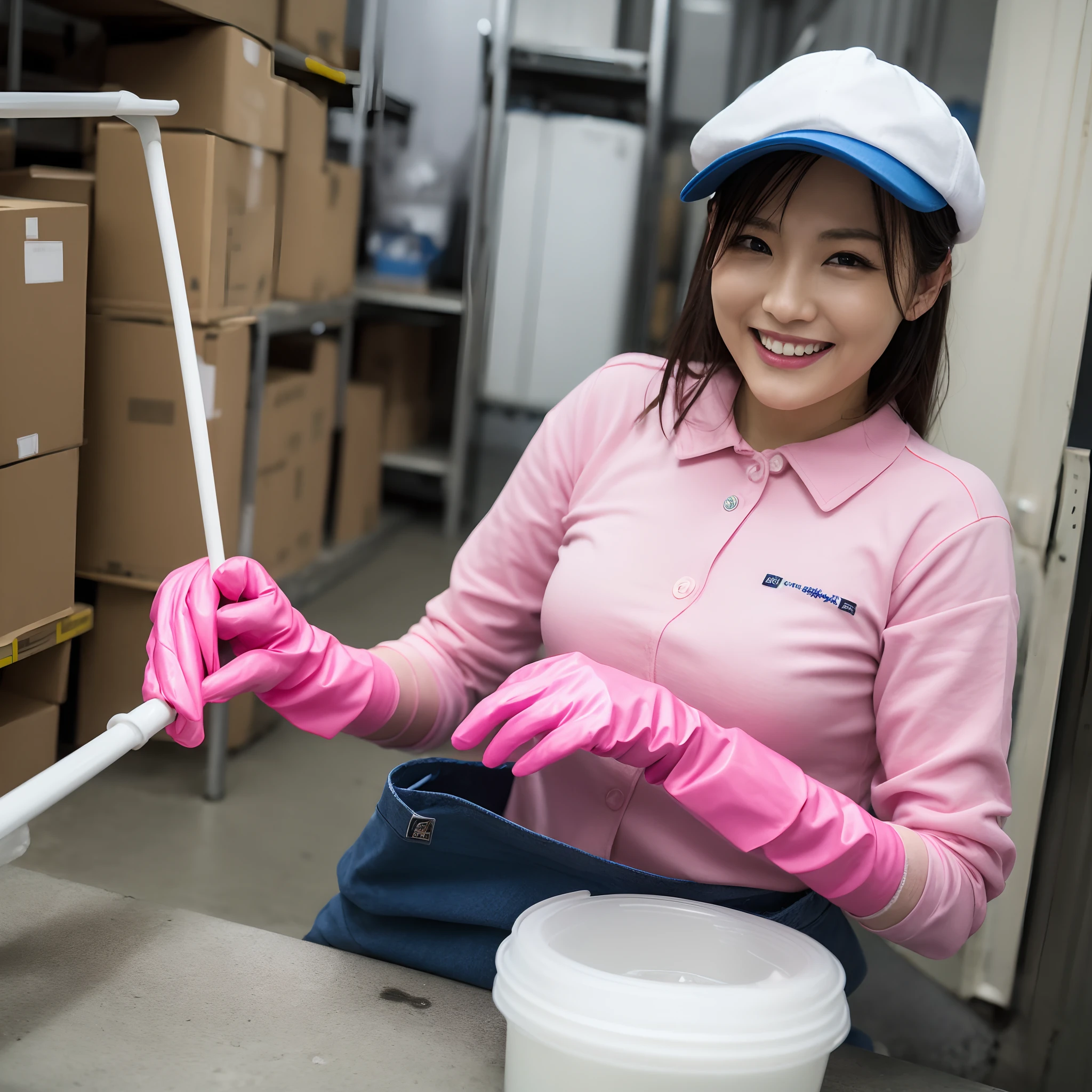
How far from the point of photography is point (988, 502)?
92 centimetres

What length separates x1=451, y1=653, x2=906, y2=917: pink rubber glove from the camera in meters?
0.78

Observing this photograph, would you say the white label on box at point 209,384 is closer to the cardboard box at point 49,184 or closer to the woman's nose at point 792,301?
the cardboard box at point 49,184

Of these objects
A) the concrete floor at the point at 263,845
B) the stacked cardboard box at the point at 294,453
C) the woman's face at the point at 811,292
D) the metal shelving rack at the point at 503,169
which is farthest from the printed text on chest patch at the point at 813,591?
the metal shelving rack at the point at 503,169

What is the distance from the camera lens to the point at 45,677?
6.41 ft

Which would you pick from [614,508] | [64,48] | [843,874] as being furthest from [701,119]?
[843,874]

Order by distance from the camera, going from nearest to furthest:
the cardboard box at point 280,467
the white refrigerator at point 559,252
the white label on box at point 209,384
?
the white label on box at point 209,384 → the cardboard box at point 280,467 → the white refrigerator at point 559,252

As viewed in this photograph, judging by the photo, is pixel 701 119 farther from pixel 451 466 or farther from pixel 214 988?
pixel 214 988

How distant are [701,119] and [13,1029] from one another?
3733mm

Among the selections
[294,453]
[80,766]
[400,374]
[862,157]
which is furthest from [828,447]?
[400,374]

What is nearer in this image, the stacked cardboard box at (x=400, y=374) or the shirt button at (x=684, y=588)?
the shirt button at (x=684, y=588)

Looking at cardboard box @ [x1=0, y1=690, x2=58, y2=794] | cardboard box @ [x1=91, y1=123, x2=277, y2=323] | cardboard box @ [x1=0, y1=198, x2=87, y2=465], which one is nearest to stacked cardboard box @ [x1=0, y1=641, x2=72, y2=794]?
cardboard box @ [x1=0, y1=690, x2=58, y2=794]

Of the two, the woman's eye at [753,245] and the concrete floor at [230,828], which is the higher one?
the woman's eye at [753,245]

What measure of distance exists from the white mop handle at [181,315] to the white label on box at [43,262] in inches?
32.2

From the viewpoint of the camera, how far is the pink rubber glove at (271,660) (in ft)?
2.83
